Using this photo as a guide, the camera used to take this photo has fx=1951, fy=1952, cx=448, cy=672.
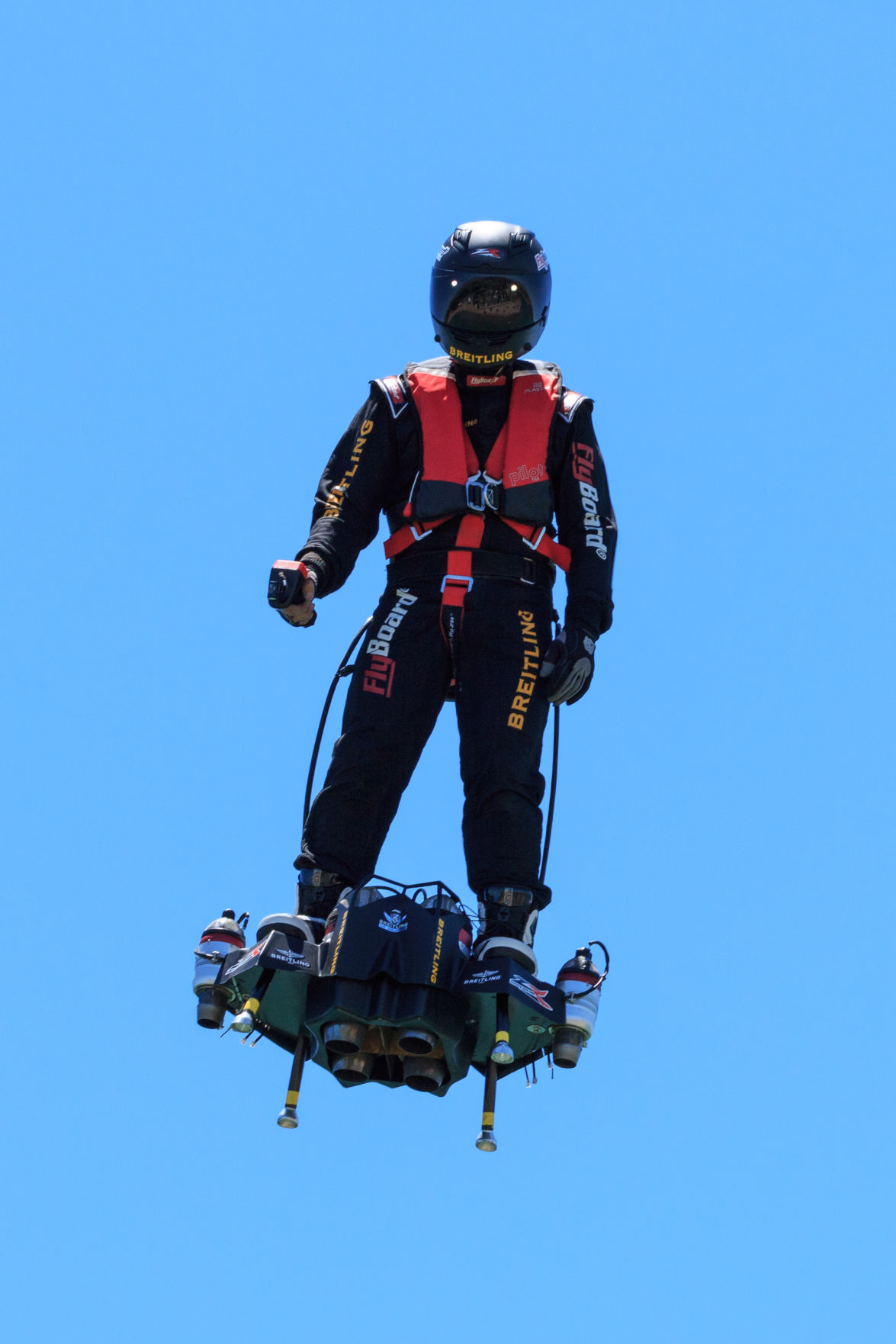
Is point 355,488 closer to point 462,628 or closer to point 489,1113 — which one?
point 462,628

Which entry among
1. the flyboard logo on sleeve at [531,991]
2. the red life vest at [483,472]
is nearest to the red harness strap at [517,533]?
the red life vest at [483,472]

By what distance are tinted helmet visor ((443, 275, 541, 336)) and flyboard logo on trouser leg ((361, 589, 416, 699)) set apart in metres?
1.62

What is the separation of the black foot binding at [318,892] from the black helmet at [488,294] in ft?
10.3

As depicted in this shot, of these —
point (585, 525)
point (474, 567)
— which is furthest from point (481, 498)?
point (585, 525)

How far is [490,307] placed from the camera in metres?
11.4

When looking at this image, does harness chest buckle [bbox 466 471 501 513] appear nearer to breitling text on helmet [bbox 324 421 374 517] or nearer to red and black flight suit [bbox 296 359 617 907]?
red and black flight suit [bbox 296 359 617 907]

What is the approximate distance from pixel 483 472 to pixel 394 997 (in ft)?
10.3

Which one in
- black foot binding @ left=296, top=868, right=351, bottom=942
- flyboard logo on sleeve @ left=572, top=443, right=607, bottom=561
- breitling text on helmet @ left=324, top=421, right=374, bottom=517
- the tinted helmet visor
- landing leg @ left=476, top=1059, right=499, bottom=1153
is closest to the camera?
landing leg @ left=476, top=1059, right=499, bottom=1153

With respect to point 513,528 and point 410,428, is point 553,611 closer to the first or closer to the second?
point 513,528

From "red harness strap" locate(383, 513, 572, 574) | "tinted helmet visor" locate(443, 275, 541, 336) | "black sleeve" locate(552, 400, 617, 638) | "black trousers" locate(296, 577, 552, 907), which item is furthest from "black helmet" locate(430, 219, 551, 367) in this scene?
"black trousers" locate(296, 577, 552, 907)

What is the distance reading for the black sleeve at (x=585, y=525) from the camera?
10.9m

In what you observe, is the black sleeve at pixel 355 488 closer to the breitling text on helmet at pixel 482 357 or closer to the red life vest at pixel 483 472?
the red life vest at pixel 483 472

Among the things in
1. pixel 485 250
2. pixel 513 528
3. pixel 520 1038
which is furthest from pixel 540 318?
pixel 520 1038

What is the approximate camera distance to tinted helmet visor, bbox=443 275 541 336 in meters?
11.3
